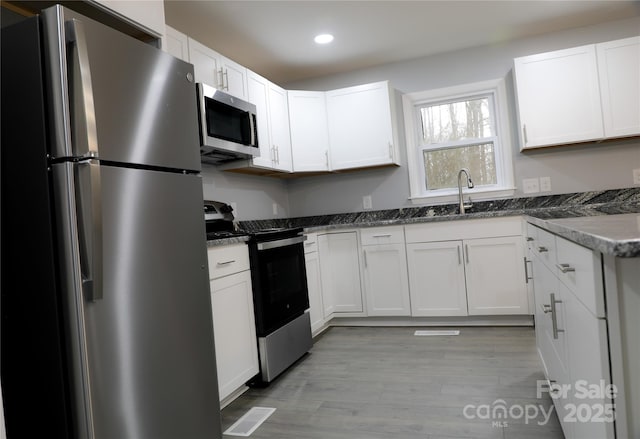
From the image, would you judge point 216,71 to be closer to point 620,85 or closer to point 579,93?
point 579,93

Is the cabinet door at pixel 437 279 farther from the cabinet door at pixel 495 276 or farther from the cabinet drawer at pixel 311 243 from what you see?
the cabinet drawer at pixel 311 243

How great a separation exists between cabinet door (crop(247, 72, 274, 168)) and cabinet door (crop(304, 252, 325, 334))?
823mm

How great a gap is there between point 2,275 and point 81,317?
34 cm

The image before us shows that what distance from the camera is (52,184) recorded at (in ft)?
4.18

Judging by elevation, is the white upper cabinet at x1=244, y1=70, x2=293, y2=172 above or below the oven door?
above

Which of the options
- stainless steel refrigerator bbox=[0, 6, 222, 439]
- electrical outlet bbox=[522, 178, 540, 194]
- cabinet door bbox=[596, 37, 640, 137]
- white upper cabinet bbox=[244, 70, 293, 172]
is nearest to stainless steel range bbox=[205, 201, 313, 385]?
white upper cabinet bbox=[244, 70, 293, 172]

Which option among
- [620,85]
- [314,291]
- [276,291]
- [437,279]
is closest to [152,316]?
[276,291]

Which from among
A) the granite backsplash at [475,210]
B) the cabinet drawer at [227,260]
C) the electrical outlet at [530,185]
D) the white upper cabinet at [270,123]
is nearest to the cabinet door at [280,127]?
the white upper cabinet at [270,123]

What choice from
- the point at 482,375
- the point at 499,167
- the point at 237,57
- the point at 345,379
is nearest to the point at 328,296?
the point at 345,379

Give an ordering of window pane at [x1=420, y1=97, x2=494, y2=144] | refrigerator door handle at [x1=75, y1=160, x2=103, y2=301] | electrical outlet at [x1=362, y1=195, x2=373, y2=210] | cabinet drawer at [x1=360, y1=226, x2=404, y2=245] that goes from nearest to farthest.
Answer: refrigerator door handle at [x1=75, y1=160, x2=103, y2=301] → cabinet drawer at [x1=360, y1=226, x2=404, y2=245] → window pane at [x1=420, y1=97, x2=494, y2=144] → electrical outlet at [x1=362, y1=195, x2=373, y2=210]

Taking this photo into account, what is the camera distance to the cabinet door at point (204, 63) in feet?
8.45

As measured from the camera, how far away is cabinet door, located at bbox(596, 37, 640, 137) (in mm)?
3174

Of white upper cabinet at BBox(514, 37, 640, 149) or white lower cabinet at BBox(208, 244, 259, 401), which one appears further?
white upper cabinet at BBox(514, 37, 640, 149)

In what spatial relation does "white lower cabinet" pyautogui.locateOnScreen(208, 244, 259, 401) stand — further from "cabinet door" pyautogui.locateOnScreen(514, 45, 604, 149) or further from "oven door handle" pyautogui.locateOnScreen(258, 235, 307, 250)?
"cabinet door" pyautogui.locateOnScreen(514, 45, 604, 149)
